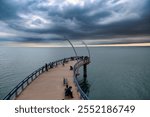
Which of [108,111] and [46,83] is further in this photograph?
[46,83]

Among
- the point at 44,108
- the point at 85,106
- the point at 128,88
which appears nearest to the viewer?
the point at 44,108

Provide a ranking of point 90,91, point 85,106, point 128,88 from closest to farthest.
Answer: point 85,106 < point 90,91 < point 128,88

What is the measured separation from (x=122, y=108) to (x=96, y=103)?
150 cm

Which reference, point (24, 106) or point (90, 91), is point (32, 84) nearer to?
point (24, 106)

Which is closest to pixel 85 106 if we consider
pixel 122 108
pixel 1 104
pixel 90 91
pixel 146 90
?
pixel 122 108

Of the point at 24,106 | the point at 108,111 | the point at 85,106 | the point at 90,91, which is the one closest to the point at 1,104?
the point at 24,106

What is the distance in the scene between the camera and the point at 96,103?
956cm

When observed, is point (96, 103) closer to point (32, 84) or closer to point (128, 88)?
point (32, 84)

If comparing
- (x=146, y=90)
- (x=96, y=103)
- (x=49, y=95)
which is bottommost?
(x=146, y=90)

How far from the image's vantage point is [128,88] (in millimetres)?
35156

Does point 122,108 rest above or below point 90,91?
above

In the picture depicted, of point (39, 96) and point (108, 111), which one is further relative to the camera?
point (39, 96)

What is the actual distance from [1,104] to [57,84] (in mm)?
9359

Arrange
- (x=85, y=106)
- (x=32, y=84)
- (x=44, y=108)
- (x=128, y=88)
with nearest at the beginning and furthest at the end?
(x=44, y=108), (x=85, y=106), (x=32, y=84), (x=128, y=88)
